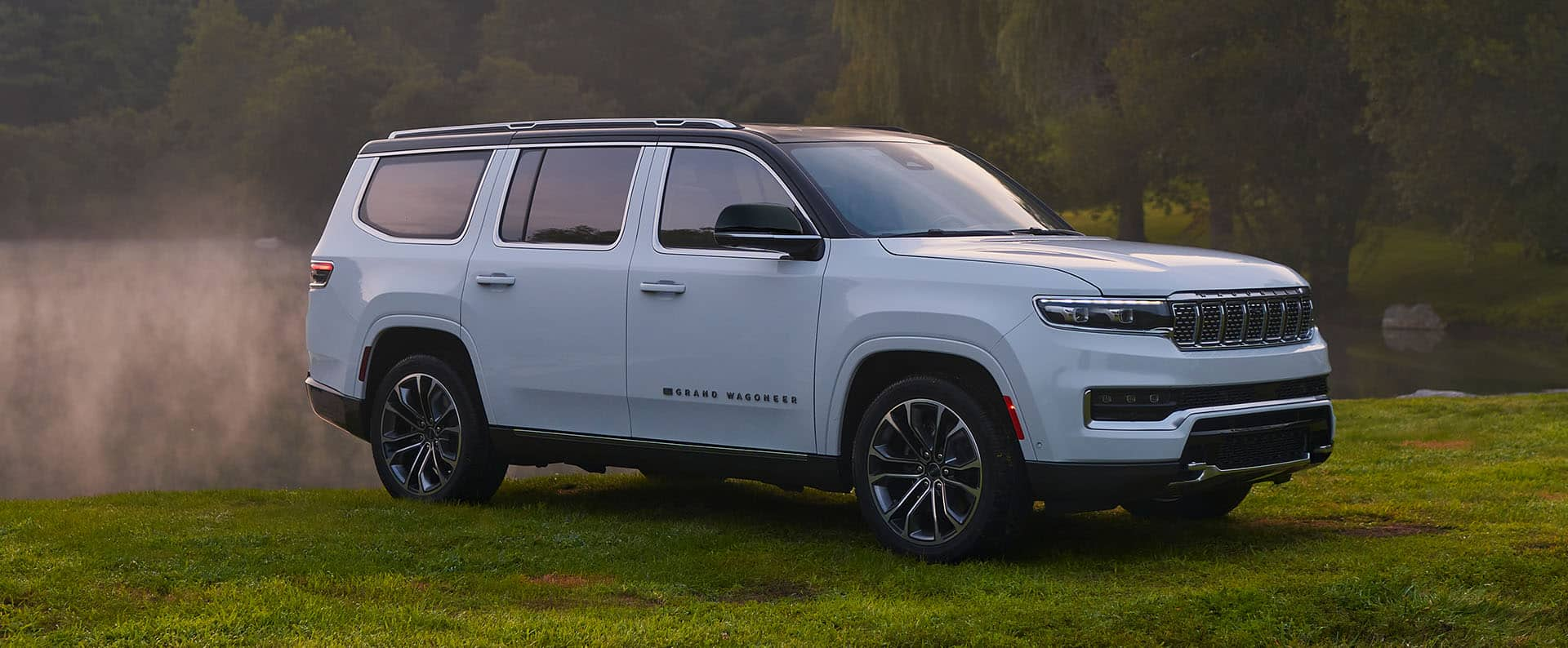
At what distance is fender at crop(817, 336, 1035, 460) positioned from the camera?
671cm

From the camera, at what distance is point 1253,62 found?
35656 millimetres

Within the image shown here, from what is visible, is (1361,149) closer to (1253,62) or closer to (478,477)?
(1253,62)

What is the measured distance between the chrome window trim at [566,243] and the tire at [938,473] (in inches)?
67.5

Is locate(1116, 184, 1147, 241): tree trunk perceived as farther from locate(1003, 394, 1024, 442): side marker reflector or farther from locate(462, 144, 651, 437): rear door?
locate(1003, 394, 1024, 442): side marker reflector

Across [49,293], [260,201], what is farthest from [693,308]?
[260,201]

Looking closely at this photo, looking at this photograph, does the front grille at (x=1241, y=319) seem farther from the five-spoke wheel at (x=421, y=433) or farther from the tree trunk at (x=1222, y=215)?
the tree trunk at (x=1222, y=215)

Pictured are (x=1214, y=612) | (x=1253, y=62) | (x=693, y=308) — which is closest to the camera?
(x=1214, y=612)

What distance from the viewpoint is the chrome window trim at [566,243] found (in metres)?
8.19

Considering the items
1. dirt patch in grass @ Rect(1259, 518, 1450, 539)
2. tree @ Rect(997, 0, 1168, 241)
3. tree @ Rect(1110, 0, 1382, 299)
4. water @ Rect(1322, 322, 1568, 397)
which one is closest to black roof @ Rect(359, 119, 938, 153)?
dirt patch in grass @ Rect(1259, 518, 1450, 539)

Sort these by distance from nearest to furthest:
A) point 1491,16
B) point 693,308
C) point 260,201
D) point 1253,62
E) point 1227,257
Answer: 1. point 1227,257
2. point 693,308
3. point 1491,16
4. point 1253,62
5. point 260,201

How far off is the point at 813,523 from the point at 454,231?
2.57 m

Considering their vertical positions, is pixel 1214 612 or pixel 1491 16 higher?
pixel 1491 16

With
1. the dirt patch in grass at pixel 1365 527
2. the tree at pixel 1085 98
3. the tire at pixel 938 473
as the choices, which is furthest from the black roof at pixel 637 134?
the tree at pixel 1085 98

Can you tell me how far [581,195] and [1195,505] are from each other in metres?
3.56
